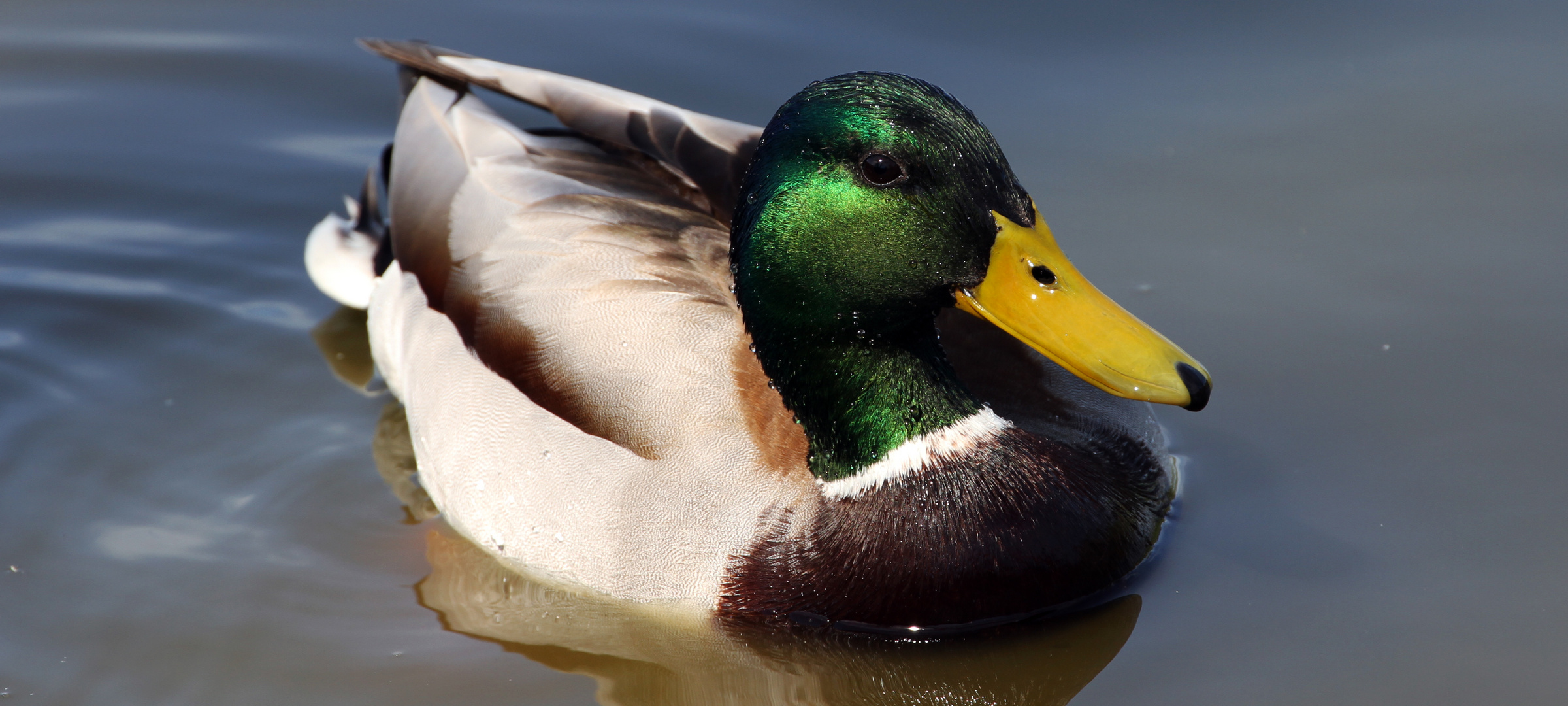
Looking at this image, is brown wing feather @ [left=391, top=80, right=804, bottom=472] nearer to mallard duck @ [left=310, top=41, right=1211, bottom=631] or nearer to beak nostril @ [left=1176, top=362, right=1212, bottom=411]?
mallard duck @ [left=310, top=41, right=1211, bottom=631]

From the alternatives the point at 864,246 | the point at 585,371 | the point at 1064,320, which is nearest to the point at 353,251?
the point at 585,371

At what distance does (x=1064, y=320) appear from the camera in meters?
3.99

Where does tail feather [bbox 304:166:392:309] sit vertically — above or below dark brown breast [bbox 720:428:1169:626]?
below

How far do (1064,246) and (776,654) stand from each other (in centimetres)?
248

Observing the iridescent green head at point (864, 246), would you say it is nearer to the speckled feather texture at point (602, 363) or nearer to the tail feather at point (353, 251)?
the speckled feather texture at point (602, 363)

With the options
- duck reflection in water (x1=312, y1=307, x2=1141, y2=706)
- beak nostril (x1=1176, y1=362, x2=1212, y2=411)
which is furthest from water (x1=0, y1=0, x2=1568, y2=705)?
beak nostril (x1=1176, y1=362, x2=1212, y2=411)

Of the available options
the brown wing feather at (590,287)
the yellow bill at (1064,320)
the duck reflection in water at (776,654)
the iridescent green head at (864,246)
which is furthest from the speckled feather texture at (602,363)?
the yellow bill at (1064,320)

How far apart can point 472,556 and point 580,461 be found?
2.12 feet

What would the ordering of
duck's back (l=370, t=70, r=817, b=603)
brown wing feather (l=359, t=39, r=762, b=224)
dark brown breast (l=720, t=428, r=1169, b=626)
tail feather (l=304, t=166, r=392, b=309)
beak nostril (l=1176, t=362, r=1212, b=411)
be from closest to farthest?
beak nostril (l=1176, t=362, r=1212, b=411), dark brown breast (l=720, t=428, r=1169, b=626), duck's back (l=370, t=70, r=817, b=603), brown wing feather (l=359, t=39, r=762, b=224), tail feather (l=304, t=166, r=392, b=309)

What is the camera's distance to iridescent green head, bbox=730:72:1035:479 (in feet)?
12.8

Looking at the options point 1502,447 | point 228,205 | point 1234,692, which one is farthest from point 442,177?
point 1502,447

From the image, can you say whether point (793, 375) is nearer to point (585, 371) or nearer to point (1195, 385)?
point (585, 371)

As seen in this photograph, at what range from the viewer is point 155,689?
4.37 metres

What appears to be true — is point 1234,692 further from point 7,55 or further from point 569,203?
point 7,55
